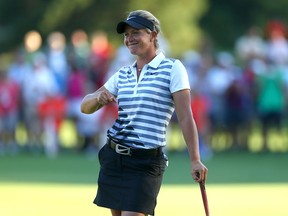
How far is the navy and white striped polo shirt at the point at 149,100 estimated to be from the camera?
29.3 ft

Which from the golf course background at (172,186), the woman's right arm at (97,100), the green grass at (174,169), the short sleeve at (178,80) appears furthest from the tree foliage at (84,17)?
the short sleeve at (178,80)

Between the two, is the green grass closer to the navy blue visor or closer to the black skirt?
the black skirt

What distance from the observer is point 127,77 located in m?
9.15

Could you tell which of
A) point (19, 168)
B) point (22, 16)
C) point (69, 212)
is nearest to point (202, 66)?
point (19, 168)

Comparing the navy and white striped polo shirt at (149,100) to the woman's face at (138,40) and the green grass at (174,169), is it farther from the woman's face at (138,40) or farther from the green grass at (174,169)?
the green grass at (174,169)

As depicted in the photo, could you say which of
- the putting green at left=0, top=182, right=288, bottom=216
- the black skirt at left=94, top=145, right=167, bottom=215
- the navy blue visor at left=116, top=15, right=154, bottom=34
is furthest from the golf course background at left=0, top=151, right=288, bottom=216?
the navy blue visor at left=116, top=15, right=154, bottom=34

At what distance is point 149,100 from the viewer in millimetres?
8953

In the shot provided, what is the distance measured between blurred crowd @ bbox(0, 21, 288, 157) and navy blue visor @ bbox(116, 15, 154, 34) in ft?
47.1

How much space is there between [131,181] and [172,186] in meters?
8.38

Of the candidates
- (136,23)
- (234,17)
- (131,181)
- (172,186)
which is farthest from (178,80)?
(234,17)

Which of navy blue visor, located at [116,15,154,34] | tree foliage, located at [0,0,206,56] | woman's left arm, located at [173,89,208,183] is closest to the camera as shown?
Answer: woman's left arm, located at [173,89,208,183]

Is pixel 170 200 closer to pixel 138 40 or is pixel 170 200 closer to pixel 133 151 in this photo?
pixel 133 151

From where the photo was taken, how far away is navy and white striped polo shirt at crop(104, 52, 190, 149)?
29.3 ft

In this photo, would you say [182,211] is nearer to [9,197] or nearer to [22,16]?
[9,197]
